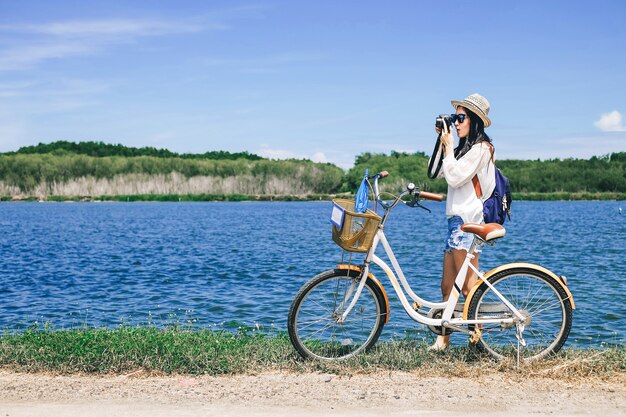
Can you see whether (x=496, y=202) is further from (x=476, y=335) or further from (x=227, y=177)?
(x=227, y=177)

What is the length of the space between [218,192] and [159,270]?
87918 millimetres

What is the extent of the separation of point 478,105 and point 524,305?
196 cm

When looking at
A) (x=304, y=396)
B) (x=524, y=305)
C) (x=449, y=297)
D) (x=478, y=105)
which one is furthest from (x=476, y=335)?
(x=478, y=105)

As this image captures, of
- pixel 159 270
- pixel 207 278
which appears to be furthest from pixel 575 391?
pixel 159 270

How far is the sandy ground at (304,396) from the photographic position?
5.39 m

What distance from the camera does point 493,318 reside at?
21.7 feet

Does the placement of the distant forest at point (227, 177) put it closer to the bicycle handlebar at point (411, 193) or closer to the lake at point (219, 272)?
the lake at point (219, 272)

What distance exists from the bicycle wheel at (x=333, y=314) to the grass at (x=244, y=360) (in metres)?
0.18

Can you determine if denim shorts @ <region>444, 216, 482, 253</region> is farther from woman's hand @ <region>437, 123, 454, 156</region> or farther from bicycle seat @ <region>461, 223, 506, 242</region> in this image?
woman's hand @ <region>437, 123, 454, 156</region>

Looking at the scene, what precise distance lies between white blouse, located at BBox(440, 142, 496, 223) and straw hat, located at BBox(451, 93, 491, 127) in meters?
0.26

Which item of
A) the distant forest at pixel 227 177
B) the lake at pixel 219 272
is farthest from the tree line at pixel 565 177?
the lake at pixel 219 272

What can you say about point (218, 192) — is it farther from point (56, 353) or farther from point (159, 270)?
point (56, 353)

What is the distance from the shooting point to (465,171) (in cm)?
639

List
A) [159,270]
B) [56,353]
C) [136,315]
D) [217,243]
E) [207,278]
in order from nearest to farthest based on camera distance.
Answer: [56,353]
[136,315]
[207,278]
[159,270]
[217,243]
